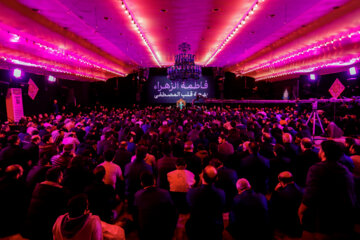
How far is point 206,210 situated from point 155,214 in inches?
21.8

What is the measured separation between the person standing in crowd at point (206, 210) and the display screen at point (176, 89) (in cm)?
1579

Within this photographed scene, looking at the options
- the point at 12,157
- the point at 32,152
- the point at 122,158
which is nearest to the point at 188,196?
the point at 122,158

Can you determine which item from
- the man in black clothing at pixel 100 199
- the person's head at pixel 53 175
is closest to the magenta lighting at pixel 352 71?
the man in black clothing at pixel 100 199

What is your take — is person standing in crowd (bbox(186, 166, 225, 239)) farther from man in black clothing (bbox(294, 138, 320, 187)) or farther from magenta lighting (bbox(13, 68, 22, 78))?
magenta lighting (bbox(13, 68, 22, 78))

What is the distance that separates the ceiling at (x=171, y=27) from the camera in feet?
17.7

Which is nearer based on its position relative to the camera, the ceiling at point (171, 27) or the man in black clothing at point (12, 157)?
the man in black clothing at point (12, 157)

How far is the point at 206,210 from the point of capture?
241 cm

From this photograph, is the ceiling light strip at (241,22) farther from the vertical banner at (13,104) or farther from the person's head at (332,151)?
the vertical banner at (13,104)

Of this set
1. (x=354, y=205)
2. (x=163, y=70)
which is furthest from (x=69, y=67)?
(x=354, y=205)

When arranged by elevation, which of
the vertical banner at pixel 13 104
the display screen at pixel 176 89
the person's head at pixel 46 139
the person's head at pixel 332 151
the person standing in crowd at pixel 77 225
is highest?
the display screen at pixel 176 89

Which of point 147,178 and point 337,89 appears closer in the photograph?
point 147,178

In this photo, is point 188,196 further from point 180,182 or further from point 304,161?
point 304,161

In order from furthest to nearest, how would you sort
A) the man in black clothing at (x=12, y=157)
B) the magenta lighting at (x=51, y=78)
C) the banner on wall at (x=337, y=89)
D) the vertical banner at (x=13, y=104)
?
1. the magenta lighting at (x=51, y=78)
2. the banner on wall at (x=337, y=89)
3. the vertical banner at (x=13, y=104)
4. the man in black clothing at (x=12, y=157)

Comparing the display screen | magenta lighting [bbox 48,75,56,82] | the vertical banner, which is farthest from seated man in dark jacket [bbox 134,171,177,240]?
the display screen
